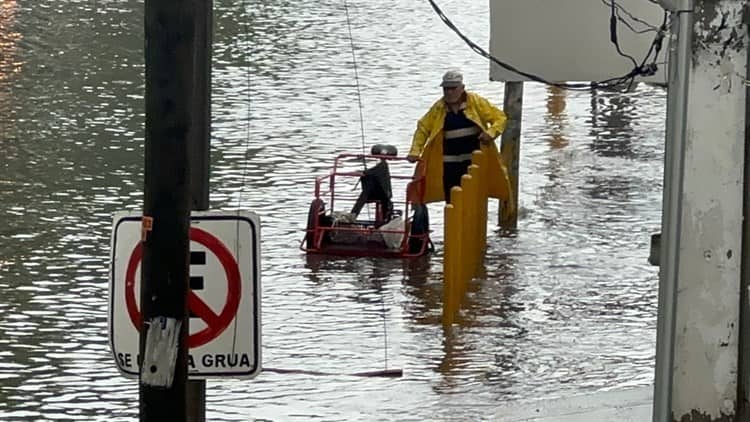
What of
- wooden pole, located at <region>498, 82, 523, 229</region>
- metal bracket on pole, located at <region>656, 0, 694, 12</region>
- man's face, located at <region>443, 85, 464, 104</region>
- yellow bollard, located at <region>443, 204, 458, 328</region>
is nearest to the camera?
metal bracket on pole, located at <region>656, 0, 694, 12</region>

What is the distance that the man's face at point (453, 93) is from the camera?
12.9 meters

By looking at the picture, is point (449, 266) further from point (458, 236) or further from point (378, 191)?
point (378, 191)

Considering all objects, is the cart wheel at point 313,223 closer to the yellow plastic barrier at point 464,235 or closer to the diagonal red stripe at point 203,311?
the yellow plastic barrier at point 464,235

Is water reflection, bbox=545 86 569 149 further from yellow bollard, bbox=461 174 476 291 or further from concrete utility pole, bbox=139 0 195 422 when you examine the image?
concrete utility pole, bbox=139 0 195 422

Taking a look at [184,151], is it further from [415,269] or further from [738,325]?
[415,269]

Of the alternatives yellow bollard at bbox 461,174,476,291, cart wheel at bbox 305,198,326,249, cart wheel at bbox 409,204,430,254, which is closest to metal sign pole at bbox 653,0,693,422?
yellow bollard at bbox 461,174,476,291

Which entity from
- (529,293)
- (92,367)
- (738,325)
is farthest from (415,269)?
(738,325)

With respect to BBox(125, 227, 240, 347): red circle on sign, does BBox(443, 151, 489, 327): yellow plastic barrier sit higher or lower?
lower

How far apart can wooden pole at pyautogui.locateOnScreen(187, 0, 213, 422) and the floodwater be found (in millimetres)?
2575

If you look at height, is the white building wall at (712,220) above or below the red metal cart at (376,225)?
above

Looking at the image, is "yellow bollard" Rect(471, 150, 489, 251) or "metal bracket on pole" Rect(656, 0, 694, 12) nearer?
"metal bracket on pole" Rect(656, 0, 694, 12)

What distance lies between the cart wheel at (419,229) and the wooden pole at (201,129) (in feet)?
23.8

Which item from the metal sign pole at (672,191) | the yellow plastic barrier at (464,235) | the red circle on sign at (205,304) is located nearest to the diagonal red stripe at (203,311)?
the red circle on sign at (205,304)

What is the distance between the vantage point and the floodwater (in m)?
9.53
